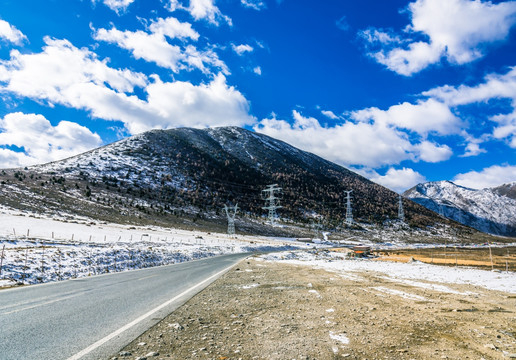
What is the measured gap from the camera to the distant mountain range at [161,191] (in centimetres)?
7512

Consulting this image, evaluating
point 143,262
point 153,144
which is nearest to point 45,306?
point 143,262

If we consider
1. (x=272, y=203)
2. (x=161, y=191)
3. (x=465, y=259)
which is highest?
(x=161, y=191)

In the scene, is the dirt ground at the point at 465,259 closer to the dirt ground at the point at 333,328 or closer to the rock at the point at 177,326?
the dirt ground at the point at 333,328

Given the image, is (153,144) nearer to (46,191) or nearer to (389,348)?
(46,191)

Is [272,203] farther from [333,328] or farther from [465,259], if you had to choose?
[333,328]

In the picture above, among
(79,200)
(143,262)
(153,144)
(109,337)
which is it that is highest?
(153,144)

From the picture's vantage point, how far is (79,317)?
7148mm

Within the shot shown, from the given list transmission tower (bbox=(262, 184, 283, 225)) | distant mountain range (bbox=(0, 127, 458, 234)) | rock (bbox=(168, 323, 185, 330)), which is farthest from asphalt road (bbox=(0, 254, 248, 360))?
transmission tower (bbox=(262, 184, 283, 225))

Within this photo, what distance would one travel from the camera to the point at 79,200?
77.5 meters

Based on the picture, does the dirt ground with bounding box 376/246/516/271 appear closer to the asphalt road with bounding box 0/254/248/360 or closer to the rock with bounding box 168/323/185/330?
the rock with bounding box 168/323/185/330

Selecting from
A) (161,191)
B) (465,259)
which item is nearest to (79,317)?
(465,259)

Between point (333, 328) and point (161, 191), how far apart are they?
115885mm

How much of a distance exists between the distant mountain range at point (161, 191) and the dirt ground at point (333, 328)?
66.9m

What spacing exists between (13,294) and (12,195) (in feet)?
239
